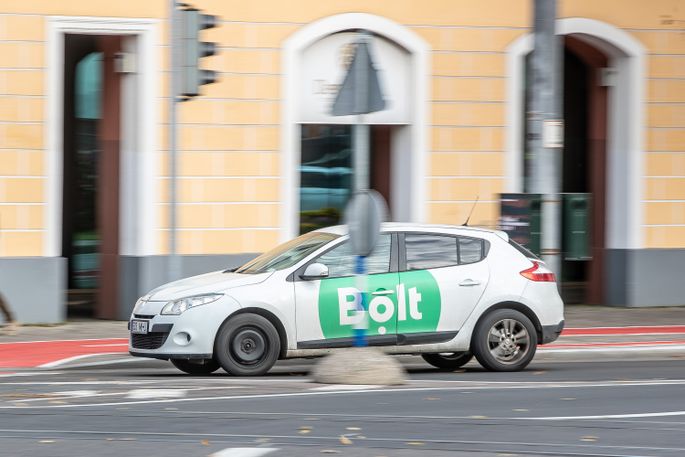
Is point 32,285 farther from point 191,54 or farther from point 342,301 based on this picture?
point 342,301

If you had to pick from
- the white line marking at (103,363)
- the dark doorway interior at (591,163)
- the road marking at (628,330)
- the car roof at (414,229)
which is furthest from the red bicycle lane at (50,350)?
the dark doorway interior at (591,163)

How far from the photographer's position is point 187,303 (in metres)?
11.4

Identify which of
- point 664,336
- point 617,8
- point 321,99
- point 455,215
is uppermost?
point 617,8

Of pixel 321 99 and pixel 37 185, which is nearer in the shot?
pixel 37 185

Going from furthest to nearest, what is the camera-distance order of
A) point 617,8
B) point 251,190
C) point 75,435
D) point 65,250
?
point 65,250 → point 617,8 → point 251,190 → point 75,435

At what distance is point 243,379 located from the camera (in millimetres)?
11289

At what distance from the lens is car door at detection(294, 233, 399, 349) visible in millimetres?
11602

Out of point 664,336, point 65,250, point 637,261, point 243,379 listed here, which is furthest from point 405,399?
point 65,250

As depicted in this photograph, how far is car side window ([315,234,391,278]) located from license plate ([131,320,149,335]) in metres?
1.60

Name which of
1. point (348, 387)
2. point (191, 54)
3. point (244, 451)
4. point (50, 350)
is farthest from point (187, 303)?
point (244, 451)

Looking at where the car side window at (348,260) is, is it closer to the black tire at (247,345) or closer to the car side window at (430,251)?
the car side window at (430,251)

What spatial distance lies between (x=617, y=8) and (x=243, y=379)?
9897 millimetres

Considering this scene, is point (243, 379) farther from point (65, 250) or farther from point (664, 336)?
point (65, 250)

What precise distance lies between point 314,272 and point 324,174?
7.33 meters
